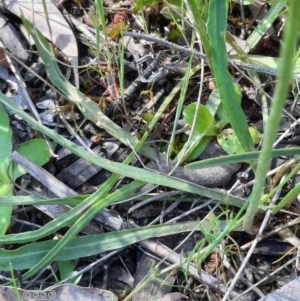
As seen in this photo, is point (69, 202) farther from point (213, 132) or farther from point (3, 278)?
point (213, 132)

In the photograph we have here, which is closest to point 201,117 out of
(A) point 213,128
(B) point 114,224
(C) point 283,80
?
(A) point 213,128

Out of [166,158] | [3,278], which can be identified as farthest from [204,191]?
[3,278]

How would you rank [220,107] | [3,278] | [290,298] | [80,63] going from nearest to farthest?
[290,298] → [3,278] → [220,107] → [80,63]

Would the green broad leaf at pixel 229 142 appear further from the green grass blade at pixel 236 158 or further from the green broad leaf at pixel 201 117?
the green grass blade at pixel 236 158

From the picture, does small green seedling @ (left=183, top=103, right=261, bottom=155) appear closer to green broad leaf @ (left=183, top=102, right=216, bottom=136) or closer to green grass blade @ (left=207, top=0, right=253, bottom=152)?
green broad leaf @ (left=183, top=102, right=216, bottom=136)

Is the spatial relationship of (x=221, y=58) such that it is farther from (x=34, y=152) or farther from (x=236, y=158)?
(x=34, y=152)
